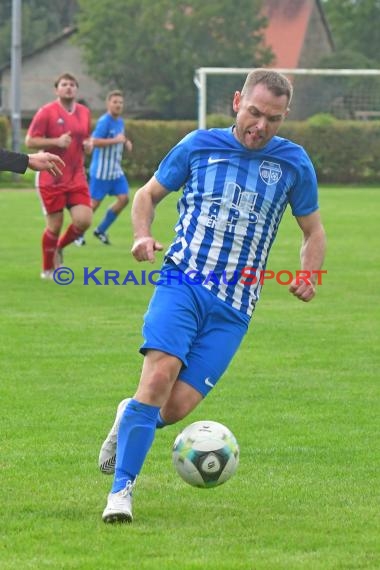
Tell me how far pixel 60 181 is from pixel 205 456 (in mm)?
9633

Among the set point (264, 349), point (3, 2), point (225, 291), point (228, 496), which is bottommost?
point (3, 2)

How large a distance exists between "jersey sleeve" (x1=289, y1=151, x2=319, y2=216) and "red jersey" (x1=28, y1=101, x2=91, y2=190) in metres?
9.04

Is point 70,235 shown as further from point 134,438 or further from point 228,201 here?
point 134,438

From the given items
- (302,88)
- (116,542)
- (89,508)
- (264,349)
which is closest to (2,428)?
(89,508)

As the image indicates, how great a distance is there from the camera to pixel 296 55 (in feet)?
238

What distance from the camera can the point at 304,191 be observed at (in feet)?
20.0

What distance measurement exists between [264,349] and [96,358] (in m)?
1.39

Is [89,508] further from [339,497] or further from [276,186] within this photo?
[276,186]

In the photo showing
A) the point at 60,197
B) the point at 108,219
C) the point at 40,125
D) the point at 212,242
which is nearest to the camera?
the point at 212,242

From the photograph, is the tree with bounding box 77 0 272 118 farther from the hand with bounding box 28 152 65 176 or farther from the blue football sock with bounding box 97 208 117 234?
the hand with bounding box 28 152 65 176

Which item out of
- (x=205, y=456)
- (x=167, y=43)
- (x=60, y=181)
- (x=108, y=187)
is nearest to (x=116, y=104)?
(x=108, y=187)

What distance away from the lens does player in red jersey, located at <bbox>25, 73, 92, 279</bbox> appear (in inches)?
591

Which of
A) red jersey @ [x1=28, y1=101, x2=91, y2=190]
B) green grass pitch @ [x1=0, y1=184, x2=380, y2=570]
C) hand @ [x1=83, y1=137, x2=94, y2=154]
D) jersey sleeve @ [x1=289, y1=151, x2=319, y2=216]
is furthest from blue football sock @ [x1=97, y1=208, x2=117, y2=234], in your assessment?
jersey sleeve @ [x1=289, y1=151, x2=319, y2=216]

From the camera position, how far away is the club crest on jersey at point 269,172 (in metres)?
6.00
